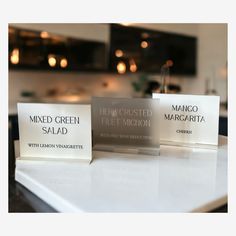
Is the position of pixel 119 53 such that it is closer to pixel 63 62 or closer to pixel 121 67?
pixel 121 67

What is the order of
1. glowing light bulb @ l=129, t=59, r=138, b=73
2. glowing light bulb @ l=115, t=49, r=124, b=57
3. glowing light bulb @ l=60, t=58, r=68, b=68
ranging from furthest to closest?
glowing light bulb @ l=129, t=59, r=138, b=73
glowing light bulb @ l=115, t=49, r=124, b=57
glowing light bulb @ l=60, t=58, r=68, b=68

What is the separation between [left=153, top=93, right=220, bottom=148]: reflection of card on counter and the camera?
2.93 feet

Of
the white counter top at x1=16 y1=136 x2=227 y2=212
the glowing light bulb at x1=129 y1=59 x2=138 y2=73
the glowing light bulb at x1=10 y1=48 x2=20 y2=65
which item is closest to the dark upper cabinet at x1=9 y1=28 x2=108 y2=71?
Result: the glowing light bulb at x1=10 y1=48 x2=20 y2=65

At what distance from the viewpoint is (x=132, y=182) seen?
0.63 metres

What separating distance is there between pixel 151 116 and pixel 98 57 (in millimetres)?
2761

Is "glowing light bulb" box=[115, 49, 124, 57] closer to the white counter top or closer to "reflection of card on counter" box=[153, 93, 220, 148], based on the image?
"reflection of card on counter" box=[153, 93, 220, 148]

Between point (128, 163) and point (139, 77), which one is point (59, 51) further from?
point (128, 163)

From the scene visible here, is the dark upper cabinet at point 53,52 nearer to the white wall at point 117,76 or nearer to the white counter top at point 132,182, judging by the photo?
the white wall at point 117,76

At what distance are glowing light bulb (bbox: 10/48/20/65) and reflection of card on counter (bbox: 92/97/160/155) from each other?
221cm

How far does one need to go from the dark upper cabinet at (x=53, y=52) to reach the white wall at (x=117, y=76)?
0.29 feet

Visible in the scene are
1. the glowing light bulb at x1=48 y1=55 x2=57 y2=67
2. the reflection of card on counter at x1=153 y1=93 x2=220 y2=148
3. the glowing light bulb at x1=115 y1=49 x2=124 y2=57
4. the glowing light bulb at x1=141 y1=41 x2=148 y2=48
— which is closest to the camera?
the reflection of card on counter at x1=153 y1=93 x2=220 y2=148

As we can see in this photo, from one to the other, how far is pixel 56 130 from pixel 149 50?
3.45 meters

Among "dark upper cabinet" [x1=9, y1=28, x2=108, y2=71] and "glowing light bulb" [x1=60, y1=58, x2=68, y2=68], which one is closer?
"dark upper cabinet" [x1=9, y1=28, x2=108, y2=71]

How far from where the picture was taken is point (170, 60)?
4.33 meters
